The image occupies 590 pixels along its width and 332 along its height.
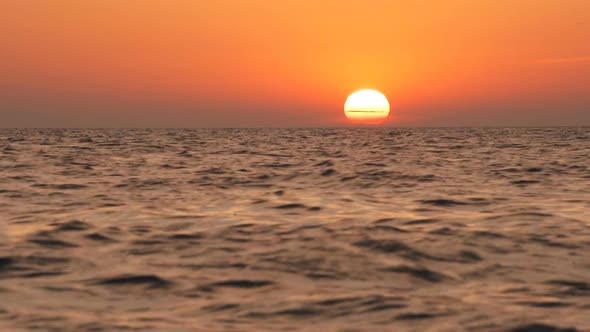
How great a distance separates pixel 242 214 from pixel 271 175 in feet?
29.1

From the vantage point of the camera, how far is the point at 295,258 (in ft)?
28.1

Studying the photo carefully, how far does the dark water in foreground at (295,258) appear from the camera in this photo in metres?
6.11

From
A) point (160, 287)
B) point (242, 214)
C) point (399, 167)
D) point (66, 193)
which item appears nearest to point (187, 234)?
point (242, 214)

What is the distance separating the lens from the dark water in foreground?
20.0 ft

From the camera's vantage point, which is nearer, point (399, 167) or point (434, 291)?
point (434, 291)

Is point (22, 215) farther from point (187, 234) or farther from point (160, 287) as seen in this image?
point (160, 287)

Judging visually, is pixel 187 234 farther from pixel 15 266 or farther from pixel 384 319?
pixel 384 319

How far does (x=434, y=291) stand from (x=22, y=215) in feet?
27.5

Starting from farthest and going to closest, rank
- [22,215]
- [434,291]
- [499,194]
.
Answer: [499,194]
[22,215]
[434,291]

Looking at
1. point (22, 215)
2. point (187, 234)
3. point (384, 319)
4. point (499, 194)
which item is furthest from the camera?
point (499, 194)

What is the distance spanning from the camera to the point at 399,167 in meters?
25.1

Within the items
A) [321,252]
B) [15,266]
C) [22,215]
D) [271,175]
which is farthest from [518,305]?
[271,175]

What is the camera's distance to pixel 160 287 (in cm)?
711

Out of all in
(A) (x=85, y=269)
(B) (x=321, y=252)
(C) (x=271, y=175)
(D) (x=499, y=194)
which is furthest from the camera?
(C) (x=271, y=175)
